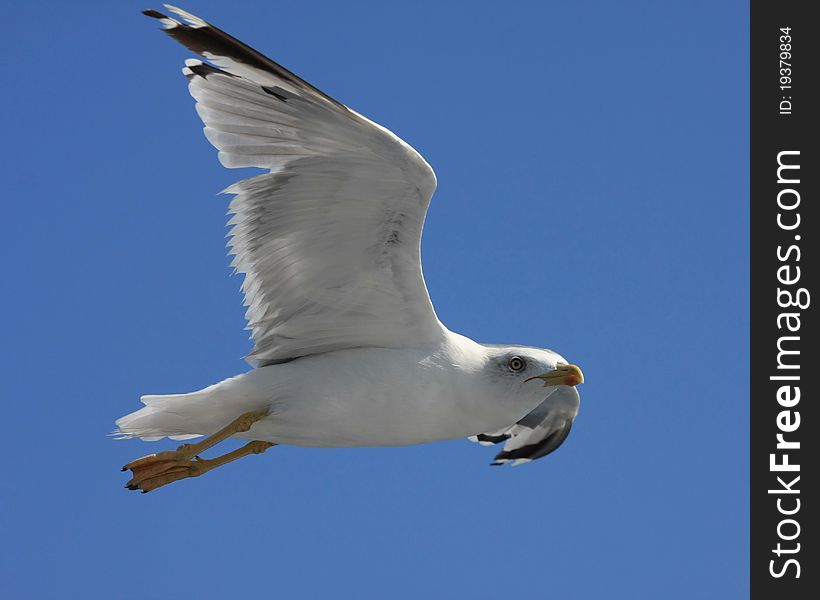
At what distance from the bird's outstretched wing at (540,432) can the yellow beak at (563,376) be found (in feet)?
7.21

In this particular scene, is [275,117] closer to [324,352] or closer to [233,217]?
[233,217]

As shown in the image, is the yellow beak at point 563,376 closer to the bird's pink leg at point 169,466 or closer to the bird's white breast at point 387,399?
the bird's white breast at point 387,399

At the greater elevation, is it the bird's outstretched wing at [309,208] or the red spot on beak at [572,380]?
the bird's outstretched wing at [309,208]

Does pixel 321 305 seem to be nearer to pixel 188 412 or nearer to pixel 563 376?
pixel 188 412

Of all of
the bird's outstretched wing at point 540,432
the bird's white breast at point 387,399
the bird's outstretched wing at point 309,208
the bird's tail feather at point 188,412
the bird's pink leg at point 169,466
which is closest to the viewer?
the bird's outstretched wing at point 309,208

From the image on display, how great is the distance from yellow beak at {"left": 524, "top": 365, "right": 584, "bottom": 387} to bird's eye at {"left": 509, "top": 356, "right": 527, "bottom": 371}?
89mm

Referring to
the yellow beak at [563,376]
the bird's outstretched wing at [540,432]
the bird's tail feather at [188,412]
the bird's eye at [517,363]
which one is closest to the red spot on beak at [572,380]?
the yellow beak at [563,376]

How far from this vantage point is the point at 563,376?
8.46 meters

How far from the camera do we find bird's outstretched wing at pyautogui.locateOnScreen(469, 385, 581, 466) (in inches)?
423

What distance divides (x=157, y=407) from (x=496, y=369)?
2146mm

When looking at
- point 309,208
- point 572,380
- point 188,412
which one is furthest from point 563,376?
point 188,412

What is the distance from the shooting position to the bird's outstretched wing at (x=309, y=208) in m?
7.90

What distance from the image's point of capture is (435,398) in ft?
27.6

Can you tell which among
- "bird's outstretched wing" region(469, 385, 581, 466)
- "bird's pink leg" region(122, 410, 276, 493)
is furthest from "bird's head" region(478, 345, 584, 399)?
"bird's outstretched wing" region(469, 385, 581, 466)
